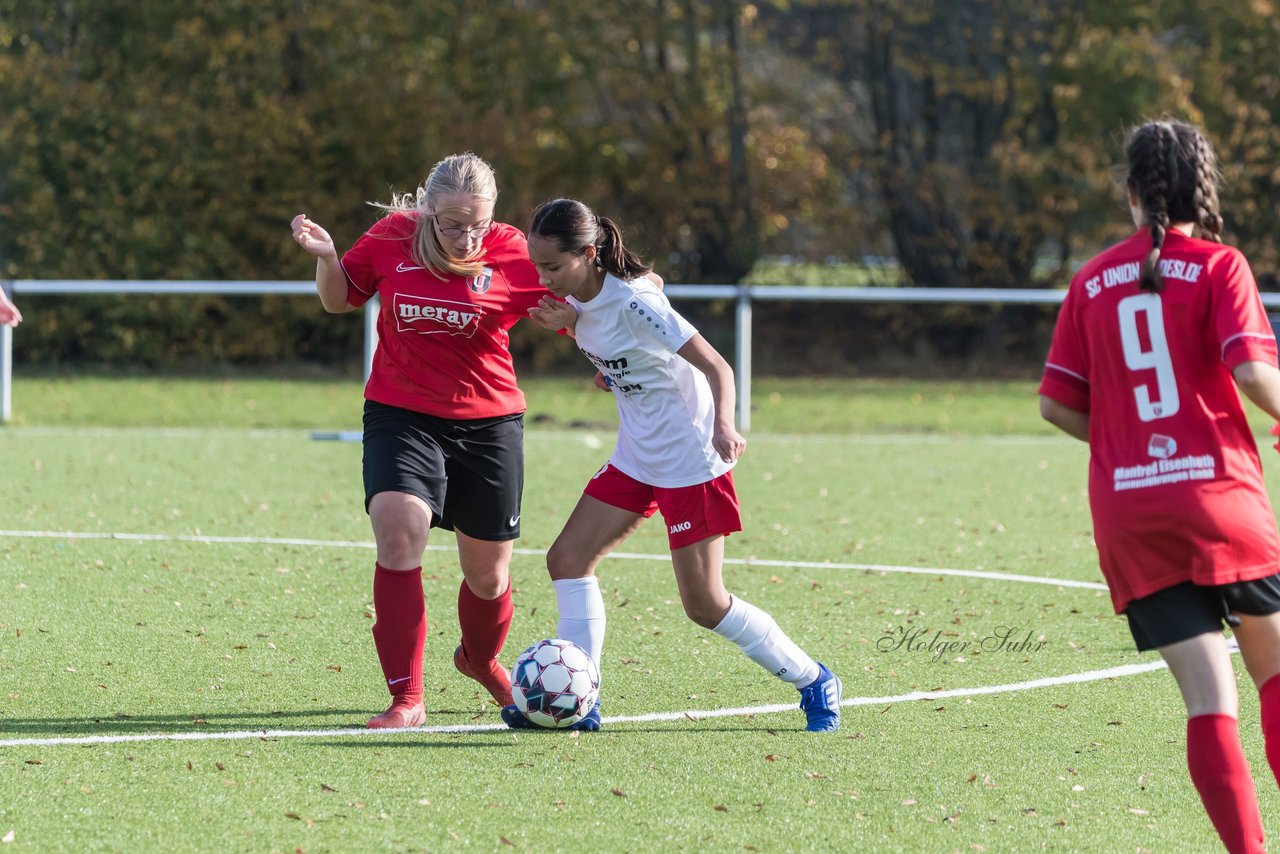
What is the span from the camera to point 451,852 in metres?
3.93

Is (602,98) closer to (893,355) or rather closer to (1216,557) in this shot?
(893,355)

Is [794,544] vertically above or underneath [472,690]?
underneath

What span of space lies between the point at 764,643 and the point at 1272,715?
1892 millimetres

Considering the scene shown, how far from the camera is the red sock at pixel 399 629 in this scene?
5.17 meters

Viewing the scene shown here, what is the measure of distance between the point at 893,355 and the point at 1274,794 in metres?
18.2

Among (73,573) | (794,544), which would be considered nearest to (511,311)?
(73,573)

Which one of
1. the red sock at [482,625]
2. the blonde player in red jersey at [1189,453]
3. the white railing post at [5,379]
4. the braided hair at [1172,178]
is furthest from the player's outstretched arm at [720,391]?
the white railing post at [5,379]

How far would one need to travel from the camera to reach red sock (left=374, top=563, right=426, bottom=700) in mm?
5172

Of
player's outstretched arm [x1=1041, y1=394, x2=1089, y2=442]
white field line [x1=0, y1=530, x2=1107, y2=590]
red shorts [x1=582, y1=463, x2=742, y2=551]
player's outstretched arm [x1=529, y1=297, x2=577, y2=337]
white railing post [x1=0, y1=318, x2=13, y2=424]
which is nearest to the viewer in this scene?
player's outstretched arm [x1=1041, y1=394, x2=1089, y2=442]

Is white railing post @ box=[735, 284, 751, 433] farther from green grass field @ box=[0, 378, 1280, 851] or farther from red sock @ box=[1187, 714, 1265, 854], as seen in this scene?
red sock @ box=[1187, 714, 1265, 854]

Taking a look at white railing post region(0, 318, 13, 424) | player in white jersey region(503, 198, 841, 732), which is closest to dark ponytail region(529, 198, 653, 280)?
player in white jersey region(503, 198, 841, 732)

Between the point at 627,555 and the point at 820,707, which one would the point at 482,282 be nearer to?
the point at 820,707

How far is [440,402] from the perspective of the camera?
5.30 metres

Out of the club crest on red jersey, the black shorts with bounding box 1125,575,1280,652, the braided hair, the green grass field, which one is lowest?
the green grass field
